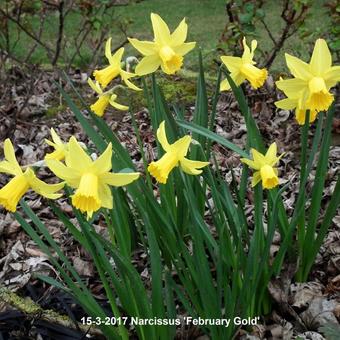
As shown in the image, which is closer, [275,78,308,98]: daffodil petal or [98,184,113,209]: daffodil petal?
[98,184,113,209]: daffodil petal

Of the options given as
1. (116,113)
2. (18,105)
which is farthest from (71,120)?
(18,105)

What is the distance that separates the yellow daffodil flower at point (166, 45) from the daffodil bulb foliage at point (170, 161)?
24cm

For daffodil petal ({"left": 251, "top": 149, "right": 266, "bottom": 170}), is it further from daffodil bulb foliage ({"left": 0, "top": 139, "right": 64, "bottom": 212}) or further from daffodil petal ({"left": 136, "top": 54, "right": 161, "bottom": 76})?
daffodil bulb foliage ({"left": 0, "top": 139, "right": 64, "bottom": 212})

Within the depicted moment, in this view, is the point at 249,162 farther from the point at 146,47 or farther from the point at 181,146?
the point at 146,47

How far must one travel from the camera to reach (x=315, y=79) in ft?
5.04

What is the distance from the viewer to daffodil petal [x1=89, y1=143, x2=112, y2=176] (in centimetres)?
133

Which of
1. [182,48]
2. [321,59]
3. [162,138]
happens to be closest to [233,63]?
[182,48]

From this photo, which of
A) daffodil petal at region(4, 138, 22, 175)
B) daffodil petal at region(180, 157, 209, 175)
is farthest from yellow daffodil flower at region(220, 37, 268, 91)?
daffodil petal at region(4, 138, 22, 175)

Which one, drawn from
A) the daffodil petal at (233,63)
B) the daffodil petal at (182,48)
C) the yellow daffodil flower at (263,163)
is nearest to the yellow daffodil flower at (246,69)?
the daffodil petal at (233,63)

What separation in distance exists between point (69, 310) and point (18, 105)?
7.82 ft

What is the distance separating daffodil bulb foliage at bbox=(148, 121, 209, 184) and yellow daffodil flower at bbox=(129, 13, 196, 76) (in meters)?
0.24

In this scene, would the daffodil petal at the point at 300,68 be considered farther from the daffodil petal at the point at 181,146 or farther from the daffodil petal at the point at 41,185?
the daffodil petal at the point at 41,185

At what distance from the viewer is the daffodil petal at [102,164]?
52.4 inches

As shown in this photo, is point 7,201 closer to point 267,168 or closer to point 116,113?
point 267,168
